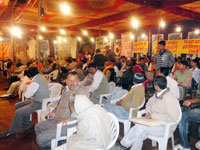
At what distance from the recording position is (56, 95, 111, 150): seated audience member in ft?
6.11

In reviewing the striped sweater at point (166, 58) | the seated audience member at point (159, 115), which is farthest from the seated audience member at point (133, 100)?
the striped sweater at point (166, 58)

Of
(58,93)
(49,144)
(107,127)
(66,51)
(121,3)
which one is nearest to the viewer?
(107,127)

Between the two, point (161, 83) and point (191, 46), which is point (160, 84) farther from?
point (191, 46)

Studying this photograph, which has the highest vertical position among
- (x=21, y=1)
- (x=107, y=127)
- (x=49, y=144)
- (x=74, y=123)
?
(x=21, y=1)

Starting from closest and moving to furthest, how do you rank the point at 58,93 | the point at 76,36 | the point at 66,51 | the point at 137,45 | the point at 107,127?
the point at 107,127, the point at 58,93, the point at 137,45, the point at 66,51, the point at 76,36

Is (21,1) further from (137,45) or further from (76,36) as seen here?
(76,36)

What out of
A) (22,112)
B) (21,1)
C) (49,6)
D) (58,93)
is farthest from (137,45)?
(22,112)

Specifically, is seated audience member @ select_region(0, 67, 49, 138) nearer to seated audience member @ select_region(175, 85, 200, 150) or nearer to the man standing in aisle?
seated audience member @ select_region(175, 85, 200, 150)

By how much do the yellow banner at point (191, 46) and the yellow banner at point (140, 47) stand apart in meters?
2.57

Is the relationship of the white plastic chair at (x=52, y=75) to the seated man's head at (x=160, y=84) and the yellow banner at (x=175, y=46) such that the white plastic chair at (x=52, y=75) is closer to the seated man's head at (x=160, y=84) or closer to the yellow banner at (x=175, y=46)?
the seated man's head at (x=160, y=84)

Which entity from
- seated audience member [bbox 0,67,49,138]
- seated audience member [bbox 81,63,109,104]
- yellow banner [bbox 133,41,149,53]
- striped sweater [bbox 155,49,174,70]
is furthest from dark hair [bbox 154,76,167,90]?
yellow banner [bbox 133,41,149,53]

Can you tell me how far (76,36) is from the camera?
17.6 metres

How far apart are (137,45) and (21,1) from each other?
8.37m

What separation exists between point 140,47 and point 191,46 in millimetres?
3529
